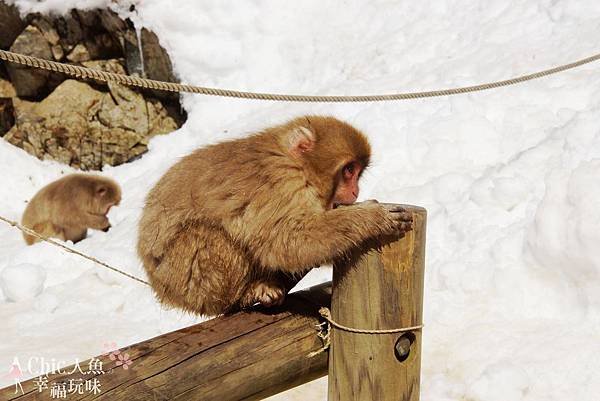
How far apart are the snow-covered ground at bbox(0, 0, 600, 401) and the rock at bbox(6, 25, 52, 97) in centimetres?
156

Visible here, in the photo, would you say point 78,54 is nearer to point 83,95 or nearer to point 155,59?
point 83,95

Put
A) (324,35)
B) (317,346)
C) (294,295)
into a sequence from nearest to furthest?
(317,346) → (294,295) → (324,35)

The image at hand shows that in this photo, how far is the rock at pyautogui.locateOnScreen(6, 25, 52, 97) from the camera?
8930 millimetres

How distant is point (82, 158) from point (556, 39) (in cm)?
675

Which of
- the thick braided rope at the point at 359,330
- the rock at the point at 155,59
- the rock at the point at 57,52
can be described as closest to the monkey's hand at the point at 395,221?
the thick braided rope at the point at 359,330

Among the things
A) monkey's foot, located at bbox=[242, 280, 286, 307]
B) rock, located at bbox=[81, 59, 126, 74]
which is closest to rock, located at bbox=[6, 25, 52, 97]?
rock, located at bbox=[81, 59, 126, 74]

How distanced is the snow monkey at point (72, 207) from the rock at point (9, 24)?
2978 millimetres

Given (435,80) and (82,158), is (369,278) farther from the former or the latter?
(82,158)

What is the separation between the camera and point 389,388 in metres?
1.84

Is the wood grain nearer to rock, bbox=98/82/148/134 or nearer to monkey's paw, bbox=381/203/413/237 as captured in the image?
monkey's paw, bbox=381/203/413/237

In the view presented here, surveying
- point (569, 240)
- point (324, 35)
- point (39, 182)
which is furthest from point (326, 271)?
point (39, 182)

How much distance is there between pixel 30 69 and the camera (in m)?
9.24

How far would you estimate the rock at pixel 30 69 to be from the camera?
8.93 metres

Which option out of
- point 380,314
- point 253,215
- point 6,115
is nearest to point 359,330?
point 380,314
